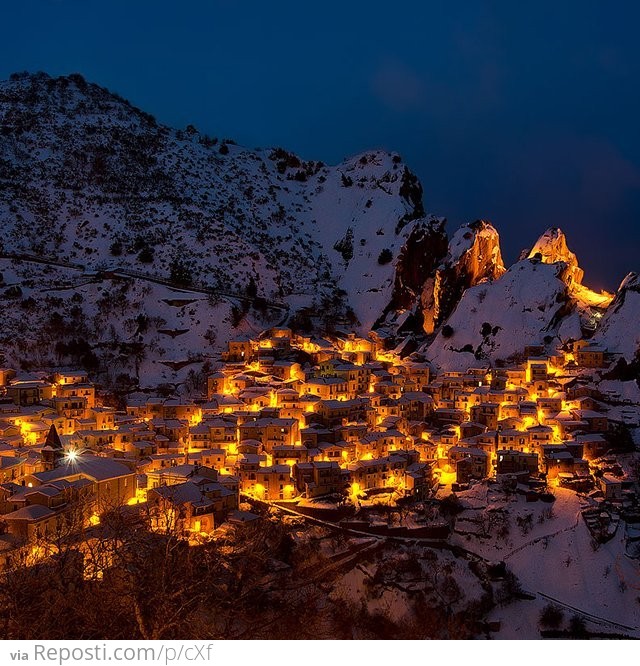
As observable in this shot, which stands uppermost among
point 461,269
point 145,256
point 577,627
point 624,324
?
point 461,269

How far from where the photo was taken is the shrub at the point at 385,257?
4742cm

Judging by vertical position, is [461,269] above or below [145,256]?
above

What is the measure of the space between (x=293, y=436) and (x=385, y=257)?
24.5 metres

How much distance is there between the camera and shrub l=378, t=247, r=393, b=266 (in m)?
47.4

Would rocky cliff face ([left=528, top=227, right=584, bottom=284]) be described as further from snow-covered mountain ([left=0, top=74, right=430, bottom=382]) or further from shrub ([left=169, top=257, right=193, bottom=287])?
shrub ([left=169, top=257, right=193, bottom=287])

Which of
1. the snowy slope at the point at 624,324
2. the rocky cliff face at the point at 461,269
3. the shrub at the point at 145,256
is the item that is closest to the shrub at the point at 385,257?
the rocky cliff face at the point at 461,269

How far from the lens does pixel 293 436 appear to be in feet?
84.1

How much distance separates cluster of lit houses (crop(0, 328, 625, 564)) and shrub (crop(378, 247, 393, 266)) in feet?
49.6

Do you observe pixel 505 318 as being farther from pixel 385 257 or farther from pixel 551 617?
pixel 551 617

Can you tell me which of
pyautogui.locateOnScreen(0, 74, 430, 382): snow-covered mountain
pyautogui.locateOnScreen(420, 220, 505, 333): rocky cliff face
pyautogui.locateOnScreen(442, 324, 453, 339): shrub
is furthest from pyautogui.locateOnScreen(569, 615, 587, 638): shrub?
pyautogui.locateOnScreen(420, 220, 505, 333): rocky cliff face

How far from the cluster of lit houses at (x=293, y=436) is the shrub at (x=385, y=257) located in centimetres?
1511

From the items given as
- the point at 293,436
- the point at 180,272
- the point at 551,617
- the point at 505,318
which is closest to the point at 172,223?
the point at 180,272

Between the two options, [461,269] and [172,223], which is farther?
[172,223]

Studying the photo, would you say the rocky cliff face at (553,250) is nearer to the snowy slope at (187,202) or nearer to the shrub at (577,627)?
the snowy slope at (187,202)
